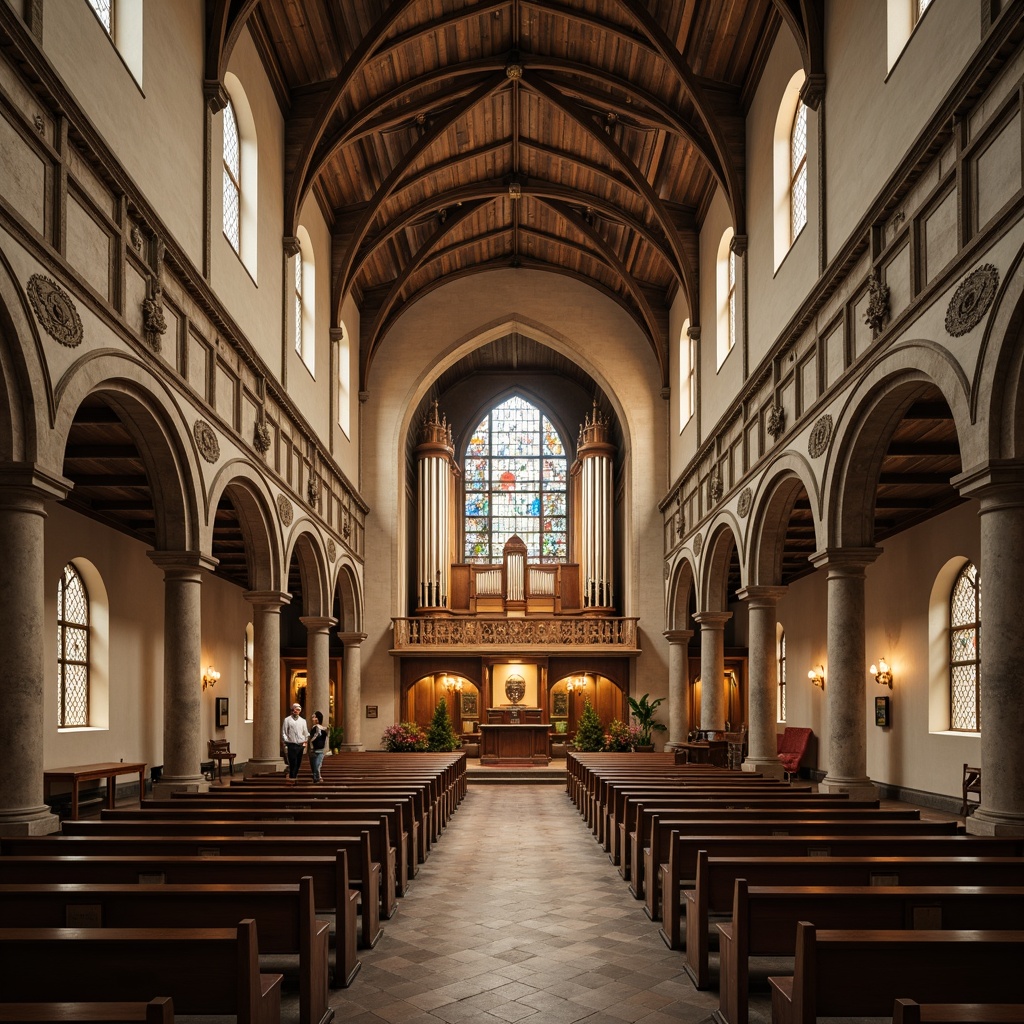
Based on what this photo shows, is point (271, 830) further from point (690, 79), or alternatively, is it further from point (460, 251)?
point (460, 251)

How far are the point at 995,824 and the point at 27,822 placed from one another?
779cm

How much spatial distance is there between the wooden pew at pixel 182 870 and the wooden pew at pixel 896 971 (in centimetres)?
343

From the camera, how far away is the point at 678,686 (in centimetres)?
2792

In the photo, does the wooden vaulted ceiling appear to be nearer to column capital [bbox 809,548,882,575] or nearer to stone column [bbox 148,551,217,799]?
column capital [bbox 809,548,882,575]

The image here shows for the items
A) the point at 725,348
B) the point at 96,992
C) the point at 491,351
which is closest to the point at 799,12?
the point at 725,348

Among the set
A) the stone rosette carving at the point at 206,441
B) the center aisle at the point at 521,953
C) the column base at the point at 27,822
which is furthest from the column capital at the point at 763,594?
the column base at the point at 27,822

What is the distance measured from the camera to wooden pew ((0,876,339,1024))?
19.0 feet

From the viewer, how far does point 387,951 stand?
26.9 ft

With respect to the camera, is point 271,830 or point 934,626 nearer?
point 271,830

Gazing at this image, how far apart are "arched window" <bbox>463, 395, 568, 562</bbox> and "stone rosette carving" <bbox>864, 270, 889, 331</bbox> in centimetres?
2466

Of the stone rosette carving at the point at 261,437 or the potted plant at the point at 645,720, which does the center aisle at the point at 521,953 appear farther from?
the potted plant at the point at 645,720

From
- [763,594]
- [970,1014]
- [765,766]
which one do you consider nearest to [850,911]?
[970,1014]

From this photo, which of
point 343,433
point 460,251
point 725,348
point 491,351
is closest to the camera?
point 725,348

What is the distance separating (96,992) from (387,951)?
146 inches
